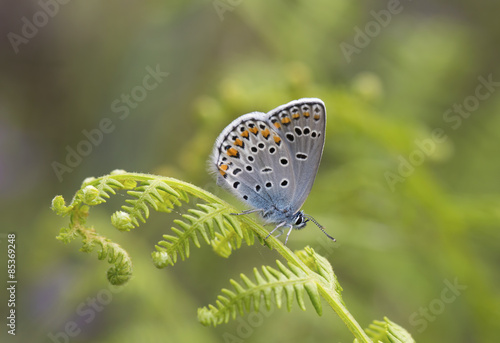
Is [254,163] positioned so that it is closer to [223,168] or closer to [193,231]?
[223,168]

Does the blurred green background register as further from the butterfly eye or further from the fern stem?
A: the fern stem

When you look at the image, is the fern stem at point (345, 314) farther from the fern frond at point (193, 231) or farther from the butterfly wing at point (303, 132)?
the butterfly wing at point (303, 132)

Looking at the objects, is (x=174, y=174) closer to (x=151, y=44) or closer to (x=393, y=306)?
(x=151, y=44)

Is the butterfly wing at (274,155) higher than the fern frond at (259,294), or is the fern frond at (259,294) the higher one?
the butterfly wing at (274,155)

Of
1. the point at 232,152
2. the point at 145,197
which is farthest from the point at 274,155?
the point at 145,197

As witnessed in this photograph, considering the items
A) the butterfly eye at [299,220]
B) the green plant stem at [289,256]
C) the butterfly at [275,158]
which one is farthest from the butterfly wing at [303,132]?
the green plant stem at [289,256]

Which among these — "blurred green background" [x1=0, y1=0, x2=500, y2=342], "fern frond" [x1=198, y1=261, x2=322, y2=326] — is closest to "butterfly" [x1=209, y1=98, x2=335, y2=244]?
"blurred green background" [x1=0, y1=0, x2=500, y2=342]
